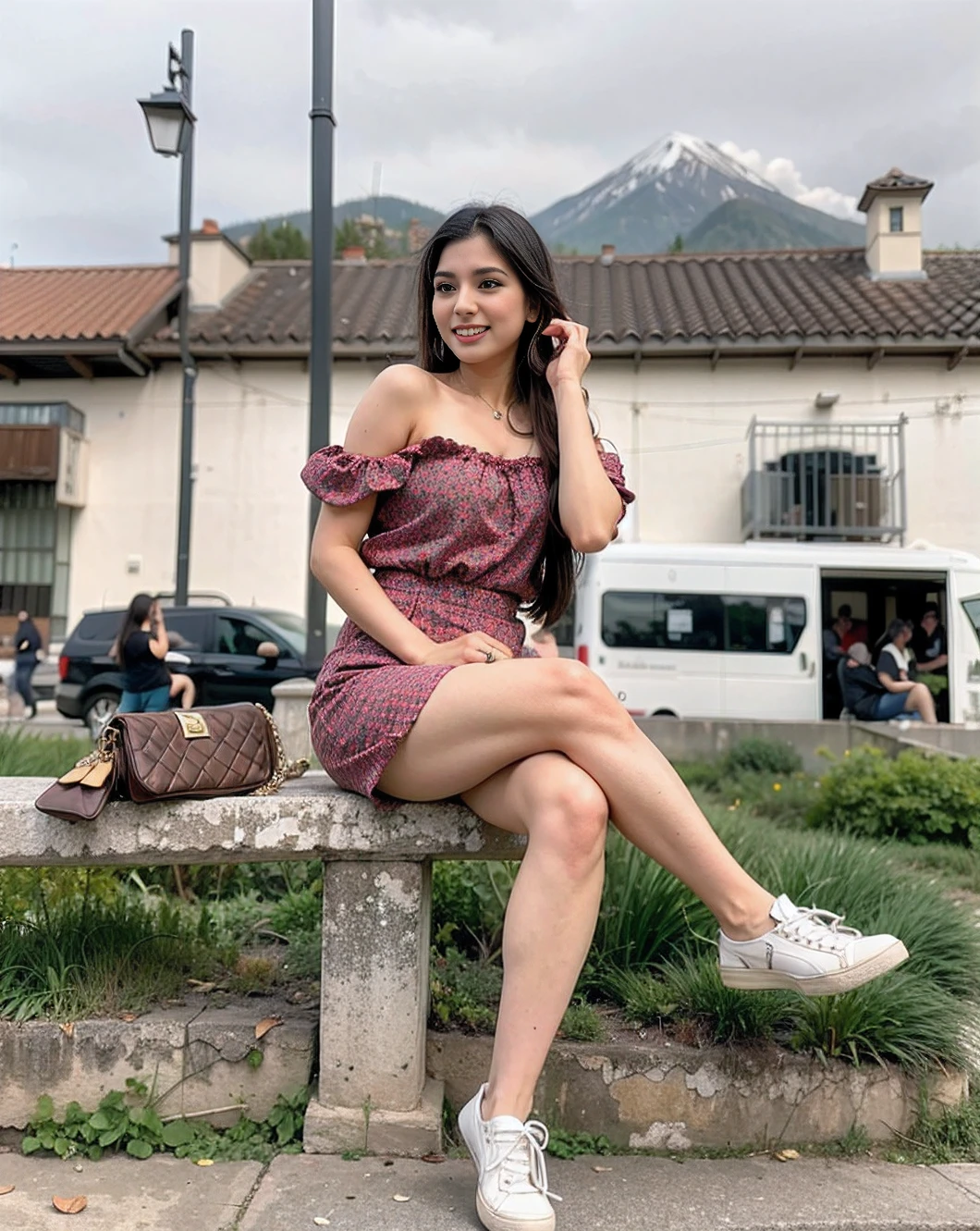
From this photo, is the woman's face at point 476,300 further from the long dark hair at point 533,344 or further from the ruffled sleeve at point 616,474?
the ruffled sleeve at point 616,474

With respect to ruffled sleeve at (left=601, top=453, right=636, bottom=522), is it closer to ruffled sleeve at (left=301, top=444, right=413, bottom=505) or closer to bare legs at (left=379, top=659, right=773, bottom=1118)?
ruffled sleeve at (left=301, top=444, right=413, bottom=505)

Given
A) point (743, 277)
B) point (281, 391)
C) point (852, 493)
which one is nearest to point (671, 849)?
point (852, 493)

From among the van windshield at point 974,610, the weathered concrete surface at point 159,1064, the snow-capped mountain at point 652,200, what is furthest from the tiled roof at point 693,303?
the snow-capped mountain at point 652,200

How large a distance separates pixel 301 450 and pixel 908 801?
1373 centimetres

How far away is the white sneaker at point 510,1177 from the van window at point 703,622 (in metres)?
9.72

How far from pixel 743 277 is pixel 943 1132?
19.2 meters

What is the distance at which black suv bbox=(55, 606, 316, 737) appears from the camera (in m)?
10.9

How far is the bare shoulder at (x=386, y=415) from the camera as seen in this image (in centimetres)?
234

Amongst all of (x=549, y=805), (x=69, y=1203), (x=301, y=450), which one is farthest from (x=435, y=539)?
(x=301, y=450)

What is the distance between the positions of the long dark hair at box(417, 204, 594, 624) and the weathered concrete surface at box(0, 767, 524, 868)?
2.28ft

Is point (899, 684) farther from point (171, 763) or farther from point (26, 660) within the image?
point (26, 660)

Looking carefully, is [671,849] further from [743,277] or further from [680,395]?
[743,277]

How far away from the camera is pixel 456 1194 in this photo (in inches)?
75.2

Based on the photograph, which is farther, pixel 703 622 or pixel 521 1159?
pixel 703 622
